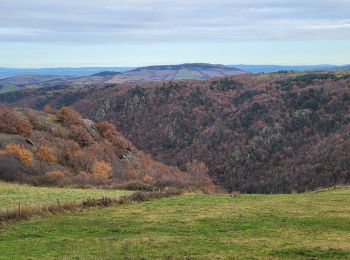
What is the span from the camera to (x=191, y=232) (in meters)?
19.7

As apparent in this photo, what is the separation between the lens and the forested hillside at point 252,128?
107188mm

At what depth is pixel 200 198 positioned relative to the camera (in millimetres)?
30266

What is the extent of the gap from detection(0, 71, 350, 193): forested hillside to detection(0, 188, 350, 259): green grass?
209ft

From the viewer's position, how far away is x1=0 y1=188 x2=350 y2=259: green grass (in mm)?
16047

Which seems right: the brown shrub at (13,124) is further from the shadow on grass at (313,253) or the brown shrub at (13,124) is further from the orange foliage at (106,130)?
the shadow on grass at (313,253)

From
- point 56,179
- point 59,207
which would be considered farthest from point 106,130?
point 59,207

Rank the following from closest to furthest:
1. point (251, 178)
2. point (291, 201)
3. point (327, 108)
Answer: point (291, 201)
point (251, 178)
point (327, 108)

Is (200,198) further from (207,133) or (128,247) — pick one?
(207,133)

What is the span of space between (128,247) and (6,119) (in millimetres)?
52852

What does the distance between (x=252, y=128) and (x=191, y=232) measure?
126183 millimetres

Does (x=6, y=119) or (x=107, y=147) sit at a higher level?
(x=6, y=119)

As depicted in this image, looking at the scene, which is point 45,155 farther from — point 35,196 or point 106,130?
point 35,196

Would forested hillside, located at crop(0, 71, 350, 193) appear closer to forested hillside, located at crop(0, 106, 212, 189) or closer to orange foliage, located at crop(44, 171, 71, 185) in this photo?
forested hillside, located at crop(0, 106, 212, 189)

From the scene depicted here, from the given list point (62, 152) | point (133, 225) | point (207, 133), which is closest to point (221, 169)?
point (207, 133)
